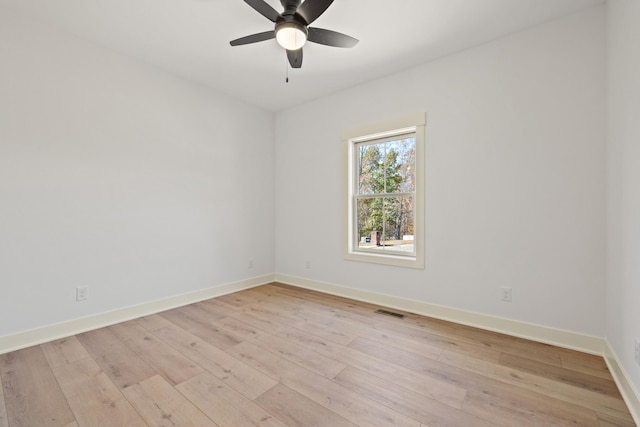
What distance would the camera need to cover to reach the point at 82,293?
258 centimetres

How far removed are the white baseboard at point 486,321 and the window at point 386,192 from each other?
44 cm

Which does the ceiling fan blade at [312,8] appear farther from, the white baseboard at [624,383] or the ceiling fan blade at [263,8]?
the white baseboard at [624,383]

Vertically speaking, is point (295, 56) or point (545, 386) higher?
point (295, 56)

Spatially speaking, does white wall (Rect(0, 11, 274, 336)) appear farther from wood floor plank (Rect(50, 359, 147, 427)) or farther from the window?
the window

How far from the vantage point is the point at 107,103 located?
9.03ft

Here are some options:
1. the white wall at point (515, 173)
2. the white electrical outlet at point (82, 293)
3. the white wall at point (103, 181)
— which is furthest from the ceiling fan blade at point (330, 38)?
the white electrical outlet at point (82, 293)

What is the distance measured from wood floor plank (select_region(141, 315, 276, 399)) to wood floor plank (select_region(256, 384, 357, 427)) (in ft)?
0.29

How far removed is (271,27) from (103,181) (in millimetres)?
2203

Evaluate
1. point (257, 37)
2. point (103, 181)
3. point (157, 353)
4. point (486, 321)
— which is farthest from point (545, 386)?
point (103, 181)

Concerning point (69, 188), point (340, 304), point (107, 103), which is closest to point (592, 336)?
point (340, 304)

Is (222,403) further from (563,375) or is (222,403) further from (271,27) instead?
(271,27)

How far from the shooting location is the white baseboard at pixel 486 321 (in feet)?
7.24

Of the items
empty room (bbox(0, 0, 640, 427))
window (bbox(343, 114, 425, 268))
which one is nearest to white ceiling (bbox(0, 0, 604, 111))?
empty room (bbox(0, 0, 640, 427))

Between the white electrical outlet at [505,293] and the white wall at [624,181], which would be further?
the white electrical outlet at [505,293]
